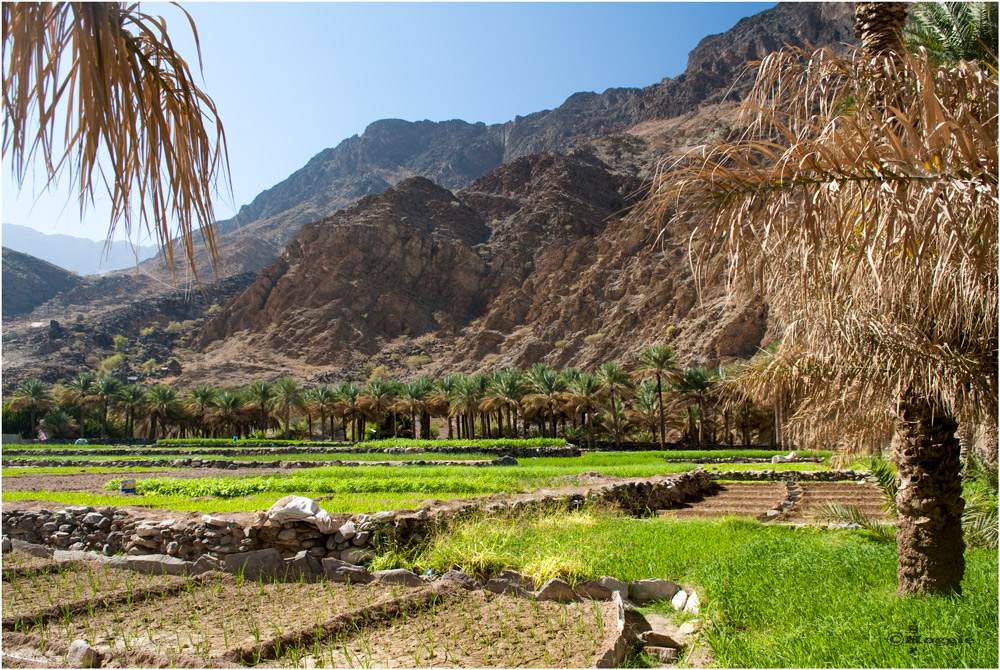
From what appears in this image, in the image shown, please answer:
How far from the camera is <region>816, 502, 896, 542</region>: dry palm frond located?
36.2ft

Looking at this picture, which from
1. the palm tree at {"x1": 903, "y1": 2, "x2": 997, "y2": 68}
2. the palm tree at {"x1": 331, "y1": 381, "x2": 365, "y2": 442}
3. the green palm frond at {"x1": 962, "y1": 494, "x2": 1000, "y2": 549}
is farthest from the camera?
the palm tree at {"x1": 331, "y1": 381, "x2": 365, "y2": 442}

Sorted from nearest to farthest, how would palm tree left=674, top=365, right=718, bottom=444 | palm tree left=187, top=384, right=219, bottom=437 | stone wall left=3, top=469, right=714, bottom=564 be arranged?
stone wall left=3, top=469, right=714, bottom=564, palm tree left=674, top=365, right=718, bottom=444, palm tree left=187, top=384, right=219, bottom=437

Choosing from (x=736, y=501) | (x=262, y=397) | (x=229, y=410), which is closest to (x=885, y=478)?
(x=736, y=501)

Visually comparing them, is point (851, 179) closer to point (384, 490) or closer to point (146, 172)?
point (146, 172)

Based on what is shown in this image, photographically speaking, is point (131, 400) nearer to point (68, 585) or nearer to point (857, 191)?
point (68, 585)

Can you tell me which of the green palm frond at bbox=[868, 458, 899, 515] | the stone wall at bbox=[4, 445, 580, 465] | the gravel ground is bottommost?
the stone wall at bbox=[4, 445, 580, 465]

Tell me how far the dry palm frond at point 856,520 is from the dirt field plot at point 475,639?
22.0 ft

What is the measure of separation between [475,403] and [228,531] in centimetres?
4789

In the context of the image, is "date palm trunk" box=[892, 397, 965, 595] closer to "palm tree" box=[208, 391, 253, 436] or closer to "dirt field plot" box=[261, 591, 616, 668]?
"dirt field plot" box=[261, 591, 616, 668]

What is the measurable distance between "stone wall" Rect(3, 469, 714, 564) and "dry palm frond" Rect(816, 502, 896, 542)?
5383 mm

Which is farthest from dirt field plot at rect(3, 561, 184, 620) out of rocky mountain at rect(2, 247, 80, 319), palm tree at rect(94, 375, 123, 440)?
rocky mountain at rect(2, 247, 80, 319)

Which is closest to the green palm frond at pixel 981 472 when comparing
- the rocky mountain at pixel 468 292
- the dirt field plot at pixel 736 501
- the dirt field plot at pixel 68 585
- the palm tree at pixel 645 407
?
the dirt field plot at pixel 736 501

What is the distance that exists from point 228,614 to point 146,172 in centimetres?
586

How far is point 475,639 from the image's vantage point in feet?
19.7
